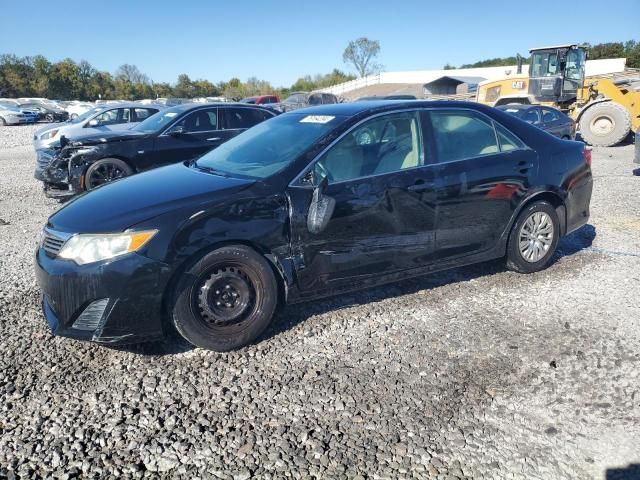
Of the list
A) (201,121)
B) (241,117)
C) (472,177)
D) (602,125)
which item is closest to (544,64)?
(602,125)

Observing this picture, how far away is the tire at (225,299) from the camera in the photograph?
10.9ft

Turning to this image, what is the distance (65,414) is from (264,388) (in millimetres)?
1106

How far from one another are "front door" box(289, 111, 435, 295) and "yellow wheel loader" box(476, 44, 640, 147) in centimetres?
1432

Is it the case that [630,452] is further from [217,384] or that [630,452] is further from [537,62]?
[537,62]

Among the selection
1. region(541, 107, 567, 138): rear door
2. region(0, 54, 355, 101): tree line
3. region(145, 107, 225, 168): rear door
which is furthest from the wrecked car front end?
region(0, 54, 355, 101): tree line

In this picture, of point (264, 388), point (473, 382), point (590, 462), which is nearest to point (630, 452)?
point (590, 462)

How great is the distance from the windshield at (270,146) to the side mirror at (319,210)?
1.10ft

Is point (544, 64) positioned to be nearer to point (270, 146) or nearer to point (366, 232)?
point (270, 146)

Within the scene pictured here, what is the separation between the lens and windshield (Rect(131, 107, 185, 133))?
8656 mm

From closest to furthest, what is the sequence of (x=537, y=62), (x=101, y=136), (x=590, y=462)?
(x=590, y=462)
(x=101, y=136)
(x=537, y=62)

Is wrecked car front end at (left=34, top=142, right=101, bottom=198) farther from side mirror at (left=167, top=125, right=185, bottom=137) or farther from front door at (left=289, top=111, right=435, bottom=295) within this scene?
front door at (left=289, top=111, right=435, bottom=295)

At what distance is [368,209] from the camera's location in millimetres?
3850

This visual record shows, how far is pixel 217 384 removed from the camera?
3117mm

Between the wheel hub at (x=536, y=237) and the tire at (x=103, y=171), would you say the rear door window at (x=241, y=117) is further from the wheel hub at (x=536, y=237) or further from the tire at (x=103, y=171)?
the wheel hub at (x=536, y=237)
